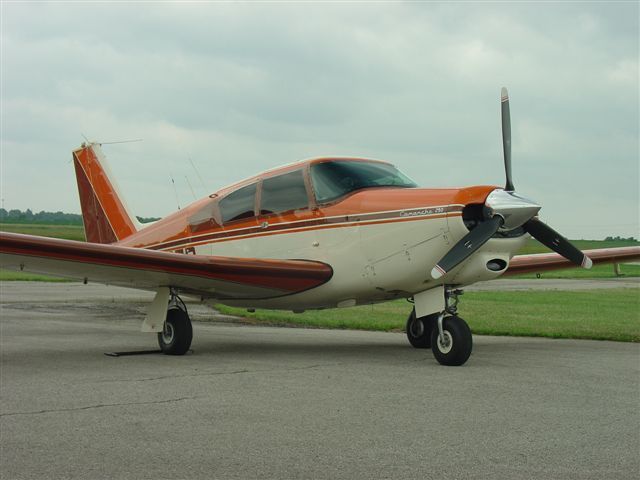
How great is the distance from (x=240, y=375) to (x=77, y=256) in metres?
2.85

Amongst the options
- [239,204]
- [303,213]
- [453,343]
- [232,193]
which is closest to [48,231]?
[232,193]

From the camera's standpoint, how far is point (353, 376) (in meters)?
7.64

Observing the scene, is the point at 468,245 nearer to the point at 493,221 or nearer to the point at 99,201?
the point at 493,221

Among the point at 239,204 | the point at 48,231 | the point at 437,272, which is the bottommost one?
the point at 437,272

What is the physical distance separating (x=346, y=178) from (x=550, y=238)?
2.87 meters

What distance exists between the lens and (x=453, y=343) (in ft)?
27.7

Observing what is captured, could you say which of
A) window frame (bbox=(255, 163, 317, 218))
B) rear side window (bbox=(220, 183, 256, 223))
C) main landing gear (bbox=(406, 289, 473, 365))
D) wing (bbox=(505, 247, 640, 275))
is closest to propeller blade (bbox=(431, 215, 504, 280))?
main landing gear (bbox=(406, 289, 473, 365))

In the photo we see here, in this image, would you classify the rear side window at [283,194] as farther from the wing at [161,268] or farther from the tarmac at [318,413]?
the tarmac at [318,413]

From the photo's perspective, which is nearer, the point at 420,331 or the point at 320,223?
the point at 320,223

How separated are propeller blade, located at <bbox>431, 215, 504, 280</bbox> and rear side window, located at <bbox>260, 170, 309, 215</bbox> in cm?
254

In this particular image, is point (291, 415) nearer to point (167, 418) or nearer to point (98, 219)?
point (167, 418)

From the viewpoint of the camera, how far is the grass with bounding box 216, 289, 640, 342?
13.2 meters

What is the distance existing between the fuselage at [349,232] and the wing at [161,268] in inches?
11.5

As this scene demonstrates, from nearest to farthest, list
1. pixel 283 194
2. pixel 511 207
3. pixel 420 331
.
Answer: pixel 511 207 < pixel 283 194 < pixel 420 331
